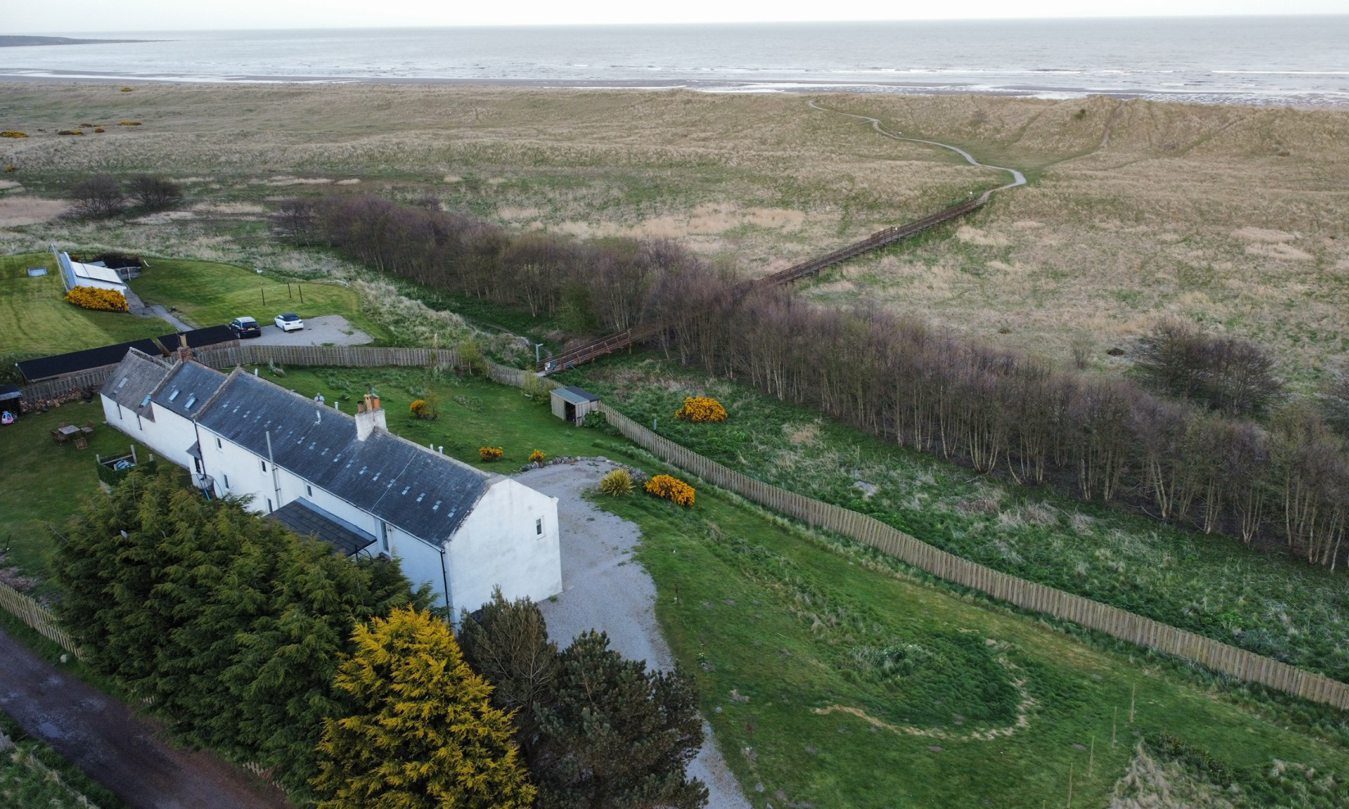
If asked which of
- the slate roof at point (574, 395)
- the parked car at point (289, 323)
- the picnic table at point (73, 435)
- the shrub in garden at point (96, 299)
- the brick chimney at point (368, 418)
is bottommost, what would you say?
the slate roof at point (574, 395)

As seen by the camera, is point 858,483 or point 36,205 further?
point 36,205

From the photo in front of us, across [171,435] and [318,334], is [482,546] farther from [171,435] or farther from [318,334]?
[318,334]

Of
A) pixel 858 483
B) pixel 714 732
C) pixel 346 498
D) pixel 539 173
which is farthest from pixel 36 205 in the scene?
pixel 714 732

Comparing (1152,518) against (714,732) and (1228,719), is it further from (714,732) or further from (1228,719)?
(714,732)

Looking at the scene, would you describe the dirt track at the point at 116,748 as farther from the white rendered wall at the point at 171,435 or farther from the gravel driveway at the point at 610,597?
the white rendered wall at the point at 171,435

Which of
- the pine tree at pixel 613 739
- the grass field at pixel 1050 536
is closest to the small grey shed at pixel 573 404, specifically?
the grass field at pixel 1050 536

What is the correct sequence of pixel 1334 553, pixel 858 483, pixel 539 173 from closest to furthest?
pixel 1334 553
pixel 858 483
pixel 539 173
